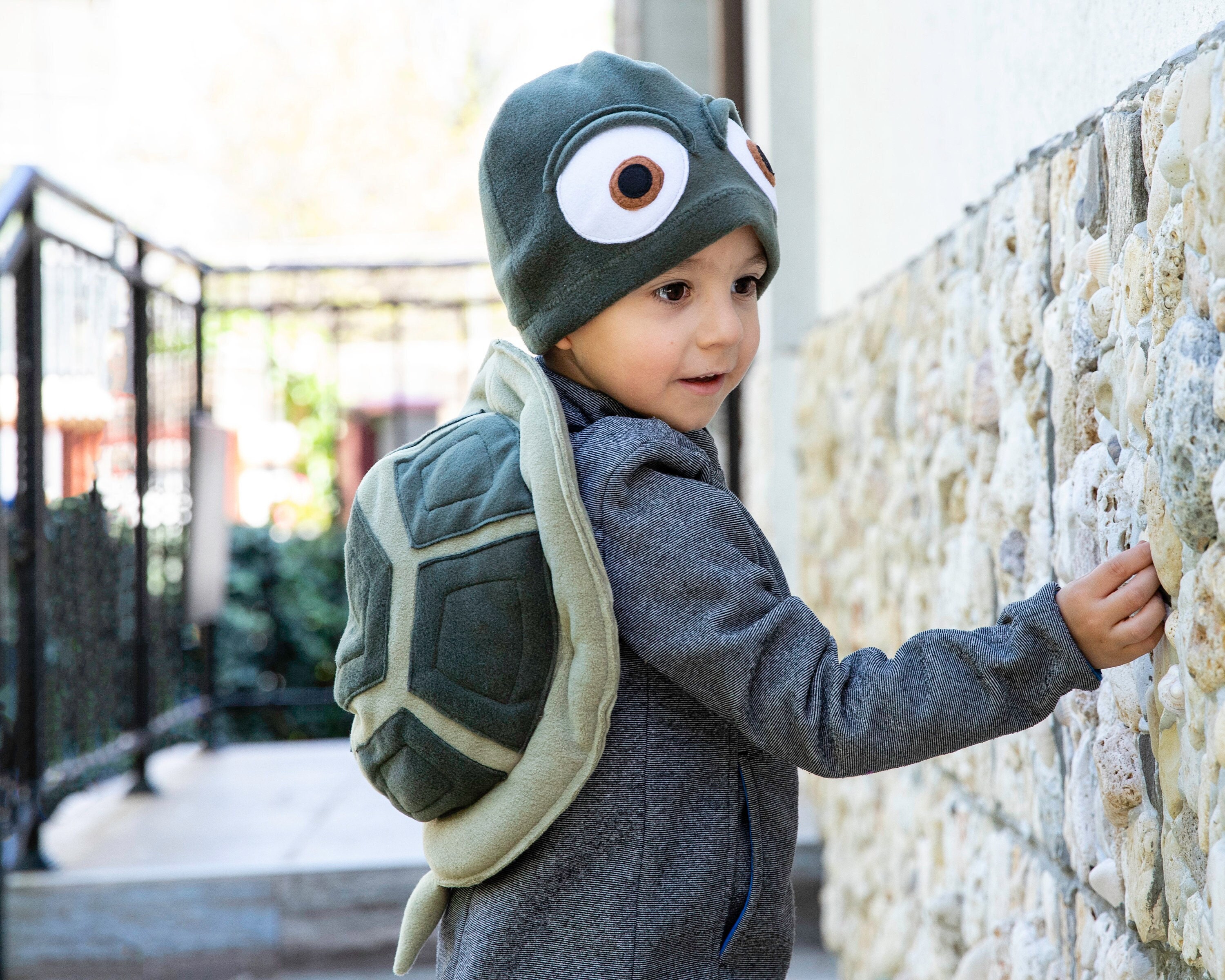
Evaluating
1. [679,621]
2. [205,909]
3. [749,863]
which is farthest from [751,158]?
[205,909]

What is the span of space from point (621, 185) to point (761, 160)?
201 millimetres

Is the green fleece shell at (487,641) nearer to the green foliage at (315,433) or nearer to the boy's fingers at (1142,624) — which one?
the boy's fingers at (1142,624)

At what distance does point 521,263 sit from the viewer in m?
1.28

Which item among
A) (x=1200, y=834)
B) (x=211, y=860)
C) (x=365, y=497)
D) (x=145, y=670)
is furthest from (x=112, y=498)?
(x=1200, y=834)

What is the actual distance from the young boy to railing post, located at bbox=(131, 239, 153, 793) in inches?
132

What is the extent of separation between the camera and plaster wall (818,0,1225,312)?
1.38 m

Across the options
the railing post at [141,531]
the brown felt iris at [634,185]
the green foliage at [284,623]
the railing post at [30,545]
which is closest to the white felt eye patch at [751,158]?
the brown felt iris at [634,185]

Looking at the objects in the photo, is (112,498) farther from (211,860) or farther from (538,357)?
(538,357)

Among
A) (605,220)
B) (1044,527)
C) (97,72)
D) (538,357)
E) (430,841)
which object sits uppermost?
(97,72)

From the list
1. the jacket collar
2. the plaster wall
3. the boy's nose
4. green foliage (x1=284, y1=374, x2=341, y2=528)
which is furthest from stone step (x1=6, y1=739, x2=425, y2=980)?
green foliage (x1=284, y1=374, x2=341, y2=528)

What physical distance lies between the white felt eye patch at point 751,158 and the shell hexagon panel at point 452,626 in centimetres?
37

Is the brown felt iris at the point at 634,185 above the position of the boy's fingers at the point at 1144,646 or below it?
above

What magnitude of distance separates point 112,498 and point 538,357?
331 cm

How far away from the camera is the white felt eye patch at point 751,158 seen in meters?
1.30
